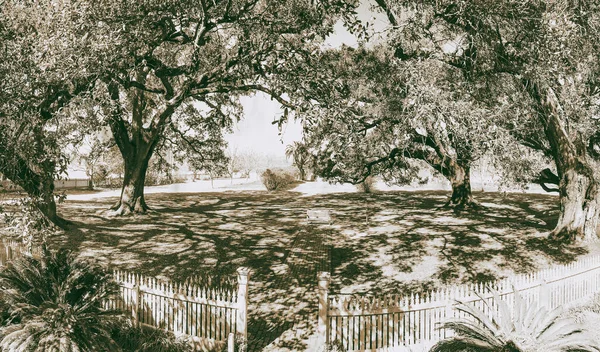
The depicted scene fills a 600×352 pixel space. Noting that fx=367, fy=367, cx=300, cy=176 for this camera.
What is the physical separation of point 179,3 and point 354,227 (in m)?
11.9

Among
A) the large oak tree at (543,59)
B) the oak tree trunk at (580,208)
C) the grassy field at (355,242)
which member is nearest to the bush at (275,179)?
the grassy field at (355,242)

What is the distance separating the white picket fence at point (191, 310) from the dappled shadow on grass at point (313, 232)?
877mm

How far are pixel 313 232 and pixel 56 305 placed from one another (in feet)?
38.9

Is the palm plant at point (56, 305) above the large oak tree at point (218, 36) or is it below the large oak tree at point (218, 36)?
below

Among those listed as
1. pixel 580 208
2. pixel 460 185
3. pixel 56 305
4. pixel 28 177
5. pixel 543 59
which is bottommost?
pixel 56 305

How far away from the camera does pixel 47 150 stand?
8.51 metres

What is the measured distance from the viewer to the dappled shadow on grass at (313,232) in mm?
10773

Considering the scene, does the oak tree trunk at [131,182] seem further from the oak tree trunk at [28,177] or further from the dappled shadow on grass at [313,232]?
the oak tree trunk at [28,177]

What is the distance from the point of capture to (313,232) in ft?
56.4

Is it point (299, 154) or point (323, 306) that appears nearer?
point (323, 306)

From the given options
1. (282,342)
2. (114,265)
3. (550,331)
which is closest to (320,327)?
(282,342)

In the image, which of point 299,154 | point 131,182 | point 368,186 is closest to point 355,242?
point 299,154

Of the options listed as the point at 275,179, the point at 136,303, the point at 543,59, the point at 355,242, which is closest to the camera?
the point at 136,303

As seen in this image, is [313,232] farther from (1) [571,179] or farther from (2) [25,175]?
(2) [25,175]
